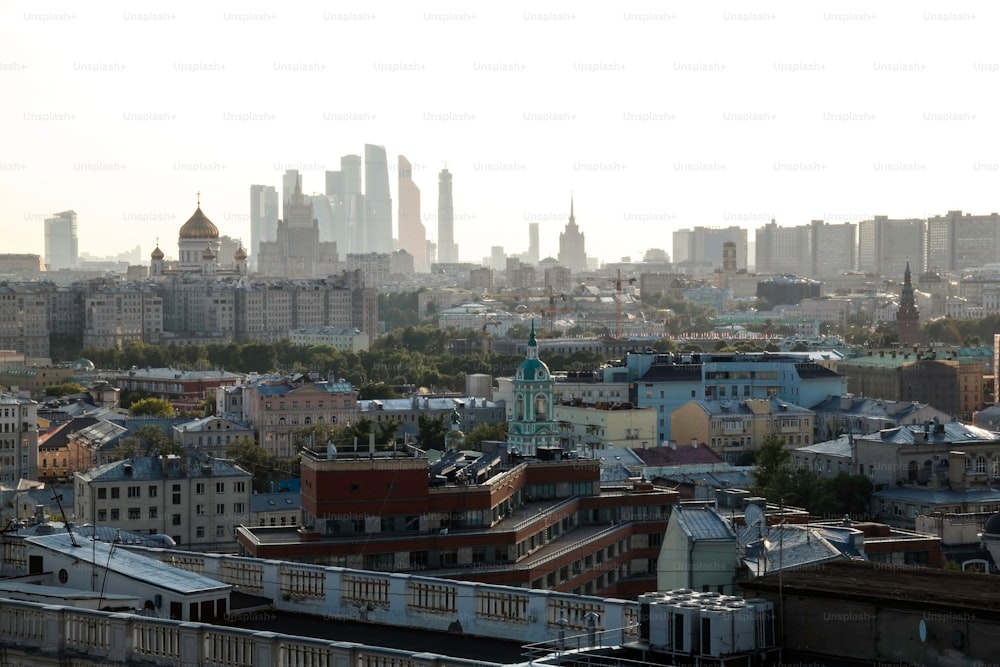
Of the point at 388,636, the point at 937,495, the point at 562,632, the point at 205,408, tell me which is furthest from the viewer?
the point at 205,408

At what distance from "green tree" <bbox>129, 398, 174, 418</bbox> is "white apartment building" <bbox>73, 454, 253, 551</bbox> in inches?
1527

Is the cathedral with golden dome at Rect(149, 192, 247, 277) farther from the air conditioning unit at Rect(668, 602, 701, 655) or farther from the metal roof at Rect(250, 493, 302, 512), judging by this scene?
the air conditioning unit at Rect(668, 602, 701, 655)

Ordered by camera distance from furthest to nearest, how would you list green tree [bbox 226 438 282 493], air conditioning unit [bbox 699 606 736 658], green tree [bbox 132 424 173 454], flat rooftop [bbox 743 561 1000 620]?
green tree [bbox 132 424 173 454] → green tree [bbox 226 438 282 493] → air conditioning unit [bbox 699 606 736 658] → flat rooftop [bbox 743 561 1000 620]

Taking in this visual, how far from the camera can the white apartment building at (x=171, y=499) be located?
163ft

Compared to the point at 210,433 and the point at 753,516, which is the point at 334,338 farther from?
the point at 753,516

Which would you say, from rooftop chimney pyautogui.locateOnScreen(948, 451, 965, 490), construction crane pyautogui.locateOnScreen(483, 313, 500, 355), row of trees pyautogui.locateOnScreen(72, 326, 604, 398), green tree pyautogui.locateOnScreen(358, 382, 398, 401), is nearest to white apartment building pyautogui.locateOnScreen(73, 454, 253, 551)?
rooftop chimney pyautogui.locateOnScreen(948, 451, 965, 490)

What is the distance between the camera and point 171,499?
50.6 m

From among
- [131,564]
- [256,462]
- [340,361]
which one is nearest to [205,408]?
[256,462]

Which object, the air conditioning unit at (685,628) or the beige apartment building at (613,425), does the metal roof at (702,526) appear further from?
the beige apartment building at (613,425)

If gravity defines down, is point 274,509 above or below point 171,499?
below

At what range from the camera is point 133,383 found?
108m

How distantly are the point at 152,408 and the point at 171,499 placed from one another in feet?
139

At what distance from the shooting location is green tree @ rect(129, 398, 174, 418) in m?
90.9

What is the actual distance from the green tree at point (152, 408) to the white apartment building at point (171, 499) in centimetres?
3879
